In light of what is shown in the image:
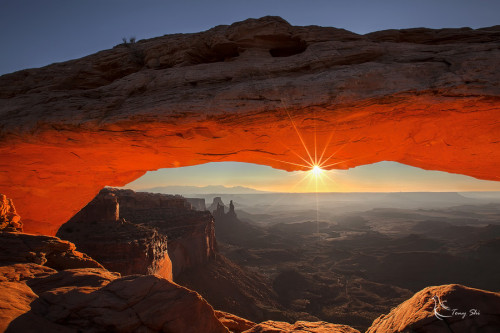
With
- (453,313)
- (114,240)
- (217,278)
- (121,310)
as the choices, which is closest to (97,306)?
(121,310)

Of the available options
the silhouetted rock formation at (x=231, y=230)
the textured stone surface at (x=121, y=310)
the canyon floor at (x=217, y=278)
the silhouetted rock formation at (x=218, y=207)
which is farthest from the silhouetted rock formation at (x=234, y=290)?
the silhouetted rock formation at (x=218, y=207)

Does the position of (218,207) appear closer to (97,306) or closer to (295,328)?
(295,328)

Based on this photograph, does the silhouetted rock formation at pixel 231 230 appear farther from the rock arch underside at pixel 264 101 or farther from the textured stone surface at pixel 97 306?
the textured stone surface at pixel 97 306

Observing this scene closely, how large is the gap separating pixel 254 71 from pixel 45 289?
22.4ft

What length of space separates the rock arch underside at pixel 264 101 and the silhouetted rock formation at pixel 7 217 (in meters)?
1.47

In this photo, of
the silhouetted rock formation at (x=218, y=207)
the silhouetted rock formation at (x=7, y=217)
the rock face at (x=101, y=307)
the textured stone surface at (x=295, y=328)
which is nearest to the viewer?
the rock face at (x=101, y=307)

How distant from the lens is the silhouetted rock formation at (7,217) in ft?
23.7

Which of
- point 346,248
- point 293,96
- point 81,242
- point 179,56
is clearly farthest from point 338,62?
point 346,248

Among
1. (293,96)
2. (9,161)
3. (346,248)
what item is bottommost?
(346,248)

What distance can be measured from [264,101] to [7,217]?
31.8ft

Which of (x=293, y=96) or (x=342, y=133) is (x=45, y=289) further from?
(x=342, y=133)

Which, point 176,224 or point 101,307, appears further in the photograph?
point 176,224

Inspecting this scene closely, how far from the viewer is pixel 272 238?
64.1m

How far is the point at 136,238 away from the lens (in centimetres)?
1898
